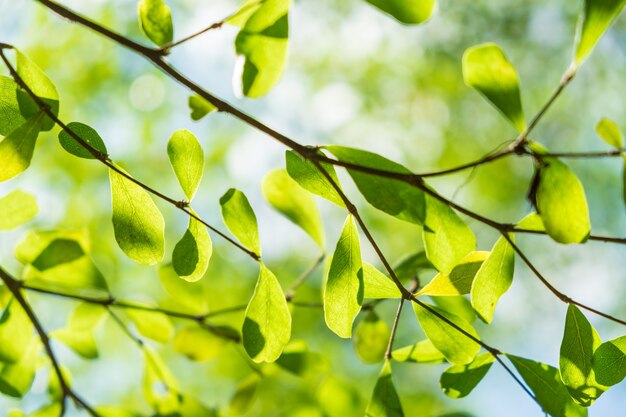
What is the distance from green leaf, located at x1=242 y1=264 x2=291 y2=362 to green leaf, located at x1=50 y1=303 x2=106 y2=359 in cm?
34

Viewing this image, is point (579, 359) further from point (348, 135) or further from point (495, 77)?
point (348, 135)

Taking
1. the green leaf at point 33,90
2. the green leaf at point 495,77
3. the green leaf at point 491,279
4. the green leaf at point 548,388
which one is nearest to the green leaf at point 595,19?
the green leaf at point 495,77

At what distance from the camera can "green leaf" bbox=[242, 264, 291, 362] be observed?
1.65ft

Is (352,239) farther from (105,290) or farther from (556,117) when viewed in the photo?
(556,117)

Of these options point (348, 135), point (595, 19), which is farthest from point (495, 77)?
point (348, 135)

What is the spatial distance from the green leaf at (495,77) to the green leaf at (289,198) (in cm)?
26

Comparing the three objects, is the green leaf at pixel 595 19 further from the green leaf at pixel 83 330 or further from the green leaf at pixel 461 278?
the green leaf at pixel 83 330

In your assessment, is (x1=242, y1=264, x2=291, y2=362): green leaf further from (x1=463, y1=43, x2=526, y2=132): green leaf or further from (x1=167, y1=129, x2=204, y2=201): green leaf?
(x1=463, y1=43, x2=526, y2=132): green leaf

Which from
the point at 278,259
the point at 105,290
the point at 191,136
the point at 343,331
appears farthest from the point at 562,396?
the point at 278,259

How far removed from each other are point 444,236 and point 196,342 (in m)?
0.45

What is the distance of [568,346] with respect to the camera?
1.57 ft

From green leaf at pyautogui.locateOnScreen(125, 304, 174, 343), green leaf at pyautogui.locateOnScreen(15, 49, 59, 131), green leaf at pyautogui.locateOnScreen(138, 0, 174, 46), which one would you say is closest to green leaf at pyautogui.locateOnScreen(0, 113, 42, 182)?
green leaf at pyautogui.locateOnScreen(15, 49, 59, 131)

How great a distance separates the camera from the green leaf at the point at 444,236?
1.40 feet

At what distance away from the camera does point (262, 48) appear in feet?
1.55
